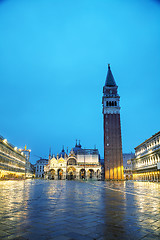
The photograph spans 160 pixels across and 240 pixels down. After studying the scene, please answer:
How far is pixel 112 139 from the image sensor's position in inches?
2938

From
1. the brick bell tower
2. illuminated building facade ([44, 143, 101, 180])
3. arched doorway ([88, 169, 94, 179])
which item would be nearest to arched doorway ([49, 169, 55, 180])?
illuminated building facade ([44, 143, 101, 180])

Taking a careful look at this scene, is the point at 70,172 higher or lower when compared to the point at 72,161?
lower

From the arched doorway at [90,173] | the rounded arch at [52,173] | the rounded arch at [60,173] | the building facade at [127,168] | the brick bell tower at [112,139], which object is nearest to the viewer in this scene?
the brick bell tower at [112,139]

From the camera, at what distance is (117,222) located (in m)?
4.61

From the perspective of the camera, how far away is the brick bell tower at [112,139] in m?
71.9

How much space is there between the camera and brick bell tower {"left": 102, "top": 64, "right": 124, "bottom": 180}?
71875 millimetres

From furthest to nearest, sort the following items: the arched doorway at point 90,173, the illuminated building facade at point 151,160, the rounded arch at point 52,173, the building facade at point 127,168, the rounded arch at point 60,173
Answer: the building facade at point 127,168, the rounded arch at point 60,173, the rounded arch at point 52,173, the arched doorway at point 90,173, the illuminated building facade at point 151,160

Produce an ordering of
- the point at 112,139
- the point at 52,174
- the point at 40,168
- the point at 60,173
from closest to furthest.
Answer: the point at 112,139, the point at 52,174, the point at 60,173, the point at 40,168

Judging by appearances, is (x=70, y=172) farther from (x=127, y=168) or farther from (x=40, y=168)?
(x=40, y=168)

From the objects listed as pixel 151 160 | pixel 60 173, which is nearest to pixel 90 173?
pixel 60 173

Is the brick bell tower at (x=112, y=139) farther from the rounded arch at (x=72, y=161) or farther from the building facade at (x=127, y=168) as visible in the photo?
the building facade at (x=127, y=168)

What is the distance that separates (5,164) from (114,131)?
4240 cm

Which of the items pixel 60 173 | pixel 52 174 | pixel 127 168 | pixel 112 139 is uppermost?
pixel 112 139

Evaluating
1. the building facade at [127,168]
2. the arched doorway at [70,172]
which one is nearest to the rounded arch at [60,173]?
the arched doorway at [70,172]
